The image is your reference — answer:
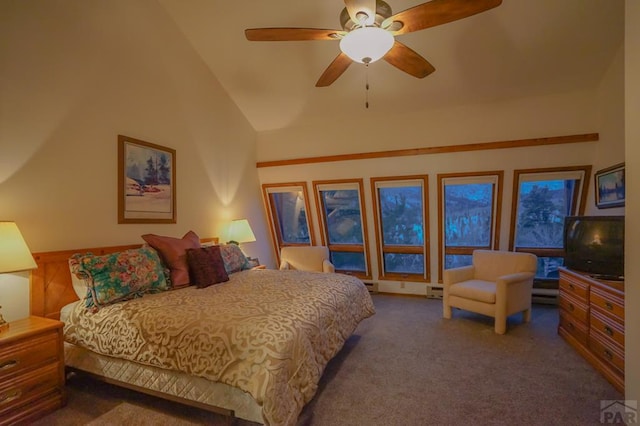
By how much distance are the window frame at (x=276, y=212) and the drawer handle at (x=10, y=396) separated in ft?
12.7

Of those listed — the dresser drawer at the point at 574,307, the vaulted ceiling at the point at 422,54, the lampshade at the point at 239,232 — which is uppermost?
the vaulted ceiling at the point at 422,54

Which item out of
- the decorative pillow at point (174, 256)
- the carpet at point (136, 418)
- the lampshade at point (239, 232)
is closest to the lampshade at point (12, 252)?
the decorative pillow at point (174, 256)

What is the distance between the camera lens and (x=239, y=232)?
432cm

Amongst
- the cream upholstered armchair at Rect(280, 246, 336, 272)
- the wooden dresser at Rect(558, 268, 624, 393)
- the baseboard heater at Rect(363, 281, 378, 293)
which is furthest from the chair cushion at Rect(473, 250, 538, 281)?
the cream upholstered armchair at Rect(280, 246, 336, 272)

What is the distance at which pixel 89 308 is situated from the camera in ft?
7.47

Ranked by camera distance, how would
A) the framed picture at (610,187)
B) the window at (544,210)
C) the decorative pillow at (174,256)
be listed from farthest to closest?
the window at (544,210) → the framed picture at (610,187) → the decorative pillow at (174,256)

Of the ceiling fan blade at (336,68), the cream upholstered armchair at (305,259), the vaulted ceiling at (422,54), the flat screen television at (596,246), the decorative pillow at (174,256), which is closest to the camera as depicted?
the ceiling fan blade at (336,68)

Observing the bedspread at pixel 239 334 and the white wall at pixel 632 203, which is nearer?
the bedspread at pixel 239 334

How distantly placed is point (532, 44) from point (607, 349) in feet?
9.47

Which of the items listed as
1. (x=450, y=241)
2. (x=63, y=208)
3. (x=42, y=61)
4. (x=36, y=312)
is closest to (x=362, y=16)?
(x=42, y=61)

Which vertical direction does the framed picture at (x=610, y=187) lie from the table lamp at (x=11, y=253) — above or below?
above

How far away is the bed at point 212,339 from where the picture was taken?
169 centimetres

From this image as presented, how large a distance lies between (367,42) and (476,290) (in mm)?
2949

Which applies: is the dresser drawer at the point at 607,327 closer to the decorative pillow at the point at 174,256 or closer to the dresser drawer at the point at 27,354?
the decorative pillow at the point at 174,256
